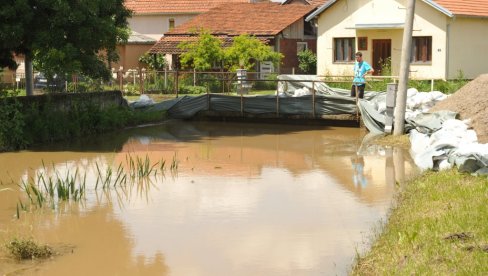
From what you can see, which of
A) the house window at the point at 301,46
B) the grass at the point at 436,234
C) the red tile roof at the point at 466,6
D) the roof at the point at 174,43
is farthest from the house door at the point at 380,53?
the grass at the point at 436,234

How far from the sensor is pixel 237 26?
4672cm

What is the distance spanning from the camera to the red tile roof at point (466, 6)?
34.6 m

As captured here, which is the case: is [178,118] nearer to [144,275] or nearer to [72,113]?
[72,113]

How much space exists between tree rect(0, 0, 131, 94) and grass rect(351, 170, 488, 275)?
10.5 m

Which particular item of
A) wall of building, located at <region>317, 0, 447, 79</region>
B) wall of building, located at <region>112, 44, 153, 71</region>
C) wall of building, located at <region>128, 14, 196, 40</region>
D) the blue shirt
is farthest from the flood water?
wall of building, located at <region>128, 14, 196, 40</region>

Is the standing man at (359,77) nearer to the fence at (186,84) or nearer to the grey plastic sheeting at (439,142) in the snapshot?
the grey plastic sheeting at (439,142)

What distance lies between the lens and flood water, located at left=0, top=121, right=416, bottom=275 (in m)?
10.1

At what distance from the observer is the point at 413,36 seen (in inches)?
1412

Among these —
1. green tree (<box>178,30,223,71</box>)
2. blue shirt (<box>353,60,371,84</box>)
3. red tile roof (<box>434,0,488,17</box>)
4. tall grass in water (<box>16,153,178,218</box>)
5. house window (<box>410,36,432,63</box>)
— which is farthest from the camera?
green tree (<box>178,30,223,71</box>)

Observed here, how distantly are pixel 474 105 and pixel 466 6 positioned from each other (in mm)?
17912

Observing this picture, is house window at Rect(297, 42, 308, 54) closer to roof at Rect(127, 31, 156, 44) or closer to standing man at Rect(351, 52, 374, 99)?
roof at Rect(127, 31, 156, 44)

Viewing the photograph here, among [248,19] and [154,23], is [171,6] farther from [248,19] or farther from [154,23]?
[248,19]

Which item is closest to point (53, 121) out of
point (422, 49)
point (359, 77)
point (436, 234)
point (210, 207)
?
point (359, 77)

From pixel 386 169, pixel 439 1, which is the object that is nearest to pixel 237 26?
pixel 439 1
